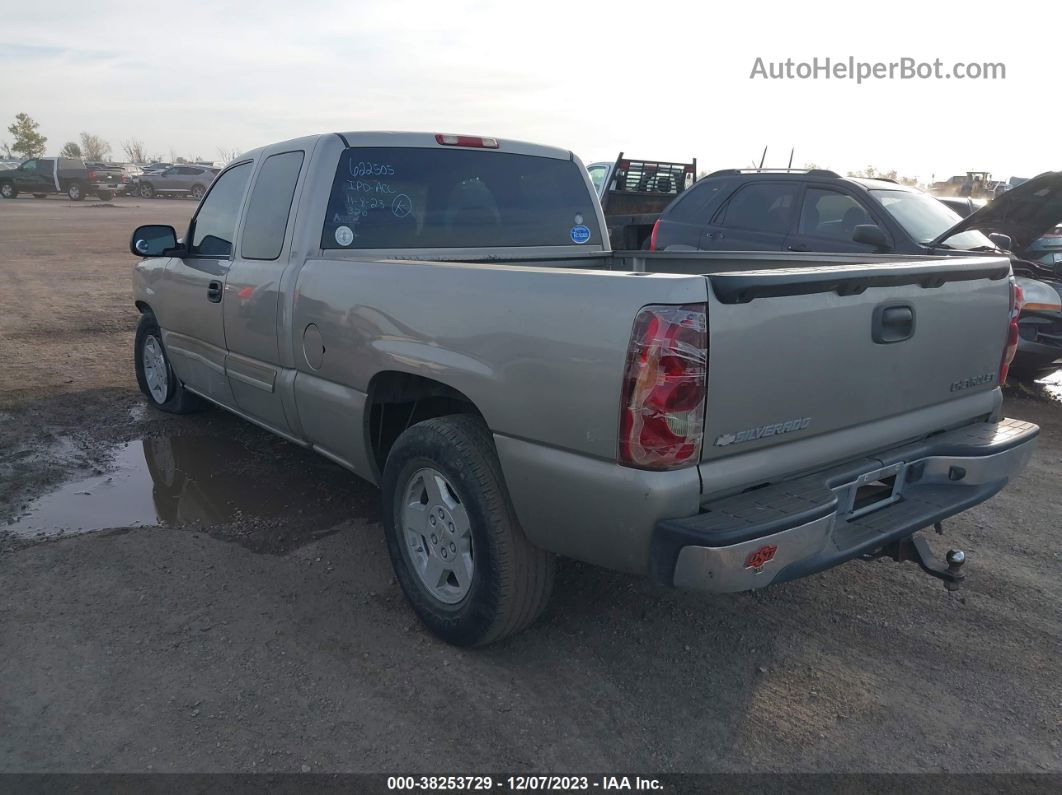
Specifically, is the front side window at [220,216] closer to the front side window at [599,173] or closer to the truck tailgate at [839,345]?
the truck tailgate at [839,345]

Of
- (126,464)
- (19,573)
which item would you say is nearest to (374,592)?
(19,573)

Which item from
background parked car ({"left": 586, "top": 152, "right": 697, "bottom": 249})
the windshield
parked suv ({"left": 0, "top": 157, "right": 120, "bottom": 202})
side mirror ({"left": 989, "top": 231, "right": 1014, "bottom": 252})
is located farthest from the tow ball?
parked suv ({"left": 0, "top": 157, "right": 120, "bottom": 202})

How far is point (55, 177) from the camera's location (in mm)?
38344

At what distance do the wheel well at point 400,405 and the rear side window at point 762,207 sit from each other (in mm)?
4995

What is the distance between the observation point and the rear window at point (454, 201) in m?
4.03

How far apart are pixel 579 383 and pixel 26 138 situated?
9033cm

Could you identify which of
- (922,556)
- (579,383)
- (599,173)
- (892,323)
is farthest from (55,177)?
(922,556)

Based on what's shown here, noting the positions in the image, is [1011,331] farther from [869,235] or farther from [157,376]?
[157,376]

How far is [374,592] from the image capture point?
3.67 m

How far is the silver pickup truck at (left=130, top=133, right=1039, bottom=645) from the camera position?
2469mm

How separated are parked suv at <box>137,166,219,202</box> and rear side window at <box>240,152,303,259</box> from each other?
40.3 m

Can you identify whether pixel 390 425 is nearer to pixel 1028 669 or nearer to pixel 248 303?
pixel 248 303

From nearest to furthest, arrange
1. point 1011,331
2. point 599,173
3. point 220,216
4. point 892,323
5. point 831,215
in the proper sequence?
point 892,323
point 1011,331
point 220,216
point 831,215
point 599,173

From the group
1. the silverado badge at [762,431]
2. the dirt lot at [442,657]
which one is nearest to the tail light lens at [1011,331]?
the dirt lot at [442,657]
